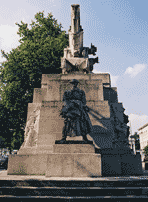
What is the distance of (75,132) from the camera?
8391 mm

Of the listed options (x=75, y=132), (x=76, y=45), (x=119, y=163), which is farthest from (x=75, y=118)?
(x=76, y=45)

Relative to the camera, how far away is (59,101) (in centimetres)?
1081

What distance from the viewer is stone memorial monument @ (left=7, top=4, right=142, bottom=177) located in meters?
7.41

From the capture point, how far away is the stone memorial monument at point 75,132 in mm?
7406

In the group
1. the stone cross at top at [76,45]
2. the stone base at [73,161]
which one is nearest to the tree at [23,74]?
the stone cross at top at [76,45]

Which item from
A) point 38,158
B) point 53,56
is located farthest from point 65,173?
point 53,56
